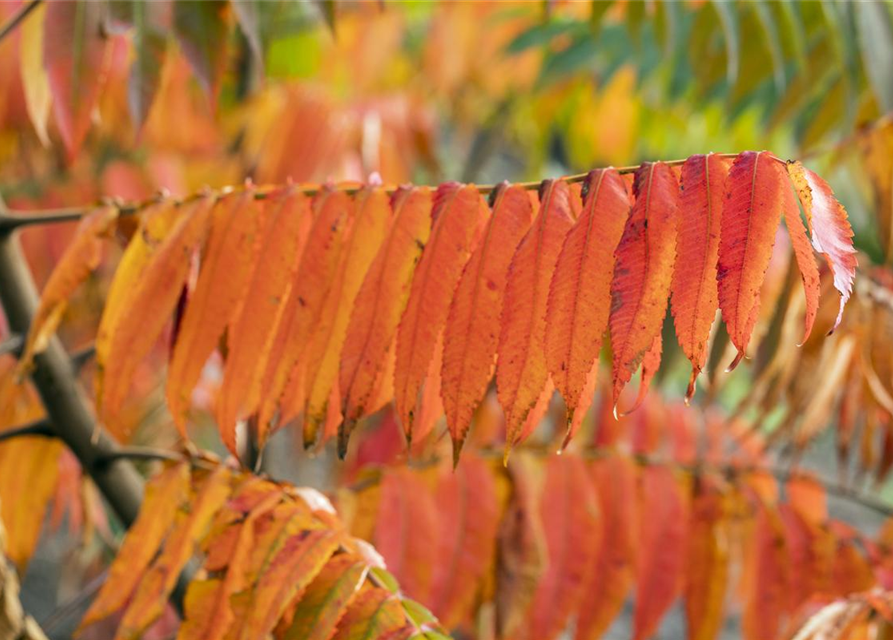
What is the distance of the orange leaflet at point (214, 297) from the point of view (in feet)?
2.63

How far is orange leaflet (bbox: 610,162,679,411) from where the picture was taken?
2.07 ft

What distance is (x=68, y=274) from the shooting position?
2.83 ft

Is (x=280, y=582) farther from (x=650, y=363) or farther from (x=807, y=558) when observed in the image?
(x=807, y=558)

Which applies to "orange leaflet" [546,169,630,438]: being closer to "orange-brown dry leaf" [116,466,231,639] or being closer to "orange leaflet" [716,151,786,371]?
"orange leaflet" [716,151,786,371]

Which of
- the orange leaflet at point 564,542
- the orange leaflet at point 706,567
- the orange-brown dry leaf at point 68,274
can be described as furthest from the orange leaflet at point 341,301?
the orange leaflet at point 706,567

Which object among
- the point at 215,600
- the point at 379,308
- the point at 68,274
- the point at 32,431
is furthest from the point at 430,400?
the point at 32,431

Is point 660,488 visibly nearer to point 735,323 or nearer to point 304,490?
point 304,490

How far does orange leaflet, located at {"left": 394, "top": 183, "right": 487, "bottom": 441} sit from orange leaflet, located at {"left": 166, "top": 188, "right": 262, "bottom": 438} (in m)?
0.16

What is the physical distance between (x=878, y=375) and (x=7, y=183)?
309 centimetres

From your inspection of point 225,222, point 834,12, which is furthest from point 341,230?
point 834,12

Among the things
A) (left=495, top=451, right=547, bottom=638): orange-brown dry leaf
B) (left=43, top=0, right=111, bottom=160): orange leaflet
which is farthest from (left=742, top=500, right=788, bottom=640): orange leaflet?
(left=43, top=0, right=111, bottom=160): orange leaflet

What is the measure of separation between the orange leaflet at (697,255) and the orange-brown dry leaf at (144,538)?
0.45 meters

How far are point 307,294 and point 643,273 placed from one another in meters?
0.27

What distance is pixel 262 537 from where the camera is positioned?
0.80 meters
